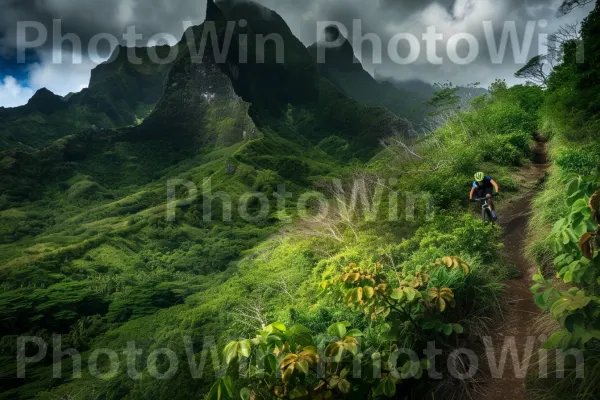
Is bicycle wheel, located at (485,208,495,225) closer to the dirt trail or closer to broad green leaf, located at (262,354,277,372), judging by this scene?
the dirt trail

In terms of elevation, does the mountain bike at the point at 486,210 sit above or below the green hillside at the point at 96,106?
below

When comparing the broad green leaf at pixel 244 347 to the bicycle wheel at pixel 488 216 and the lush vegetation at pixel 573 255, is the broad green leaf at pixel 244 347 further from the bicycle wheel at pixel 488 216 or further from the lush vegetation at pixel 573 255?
the bicycle wheel at pixel 488 216

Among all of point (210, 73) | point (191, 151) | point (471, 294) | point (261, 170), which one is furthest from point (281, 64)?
point (471, 294)

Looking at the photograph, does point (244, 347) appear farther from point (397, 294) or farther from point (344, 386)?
point (397, 294)

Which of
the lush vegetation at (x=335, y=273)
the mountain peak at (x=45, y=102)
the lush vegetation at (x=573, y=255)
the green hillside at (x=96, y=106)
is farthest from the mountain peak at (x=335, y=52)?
the lush vegetation at (x=573, y=255)

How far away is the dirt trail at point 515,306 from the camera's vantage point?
13.1 feet

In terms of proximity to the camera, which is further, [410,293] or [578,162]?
[578,162]

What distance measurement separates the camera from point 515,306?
523 cm

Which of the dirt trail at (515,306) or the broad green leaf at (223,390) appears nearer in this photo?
the broad green leaf at (223,390)

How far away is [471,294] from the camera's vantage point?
17.1 feet

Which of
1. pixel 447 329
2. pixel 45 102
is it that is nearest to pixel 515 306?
pixel 447 329

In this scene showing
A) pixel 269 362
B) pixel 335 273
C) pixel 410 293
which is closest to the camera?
pixel 269 362

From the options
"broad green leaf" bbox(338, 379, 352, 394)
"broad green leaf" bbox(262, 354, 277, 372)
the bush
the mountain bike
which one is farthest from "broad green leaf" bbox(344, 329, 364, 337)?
the bush

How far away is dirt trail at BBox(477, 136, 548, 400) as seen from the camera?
3978 mm
